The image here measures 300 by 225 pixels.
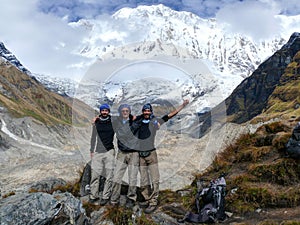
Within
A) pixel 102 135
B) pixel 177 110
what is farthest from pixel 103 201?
pixel 177 110

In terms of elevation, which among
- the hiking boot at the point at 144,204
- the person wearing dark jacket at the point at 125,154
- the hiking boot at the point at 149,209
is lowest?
the hiking boot at the point at 149,209

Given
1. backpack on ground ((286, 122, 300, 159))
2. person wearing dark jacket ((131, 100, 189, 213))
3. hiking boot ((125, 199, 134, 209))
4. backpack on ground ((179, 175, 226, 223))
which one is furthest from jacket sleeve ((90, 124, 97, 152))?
backpack on ground ((286, 122, 300, 159))

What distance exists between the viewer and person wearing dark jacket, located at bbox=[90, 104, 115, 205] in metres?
10.1

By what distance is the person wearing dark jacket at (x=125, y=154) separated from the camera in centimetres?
958

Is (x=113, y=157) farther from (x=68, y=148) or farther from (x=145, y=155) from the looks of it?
(x=68, y=148)

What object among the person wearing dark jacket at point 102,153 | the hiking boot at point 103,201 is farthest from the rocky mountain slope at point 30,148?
the hiking boot at point 103,201

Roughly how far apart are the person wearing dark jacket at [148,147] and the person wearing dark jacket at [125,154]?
0.18 m

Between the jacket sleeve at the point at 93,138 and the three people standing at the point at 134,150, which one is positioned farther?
the jacket sleeve at the point at 93,138

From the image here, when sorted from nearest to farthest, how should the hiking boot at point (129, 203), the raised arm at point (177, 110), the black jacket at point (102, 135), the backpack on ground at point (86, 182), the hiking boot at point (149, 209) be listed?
1. the raised arm at point (177, 110)
2. the black jacket at point (102, 135)
3. the hiking boot at point (149, 209)
4. the hiking boot at point (129, 203)
5. the backpack on ground at point (86, 182)

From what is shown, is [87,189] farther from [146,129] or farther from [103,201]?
[146,129]

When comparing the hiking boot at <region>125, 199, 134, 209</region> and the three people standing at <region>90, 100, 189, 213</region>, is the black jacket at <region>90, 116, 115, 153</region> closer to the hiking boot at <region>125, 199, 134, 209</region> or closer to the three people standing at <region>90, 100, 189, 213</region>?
the three people standing at <region>90, 100, 189, 213</region>

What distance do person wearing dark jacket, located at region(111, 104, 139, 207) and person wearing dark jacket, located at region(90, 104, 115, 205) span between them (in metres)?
0.33

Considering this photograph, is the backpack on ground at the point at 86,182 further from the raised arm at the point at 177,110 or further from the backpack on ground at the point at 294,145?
the backpack on ground at the point at 294,145

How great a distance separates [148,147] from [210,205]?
2505 mm
